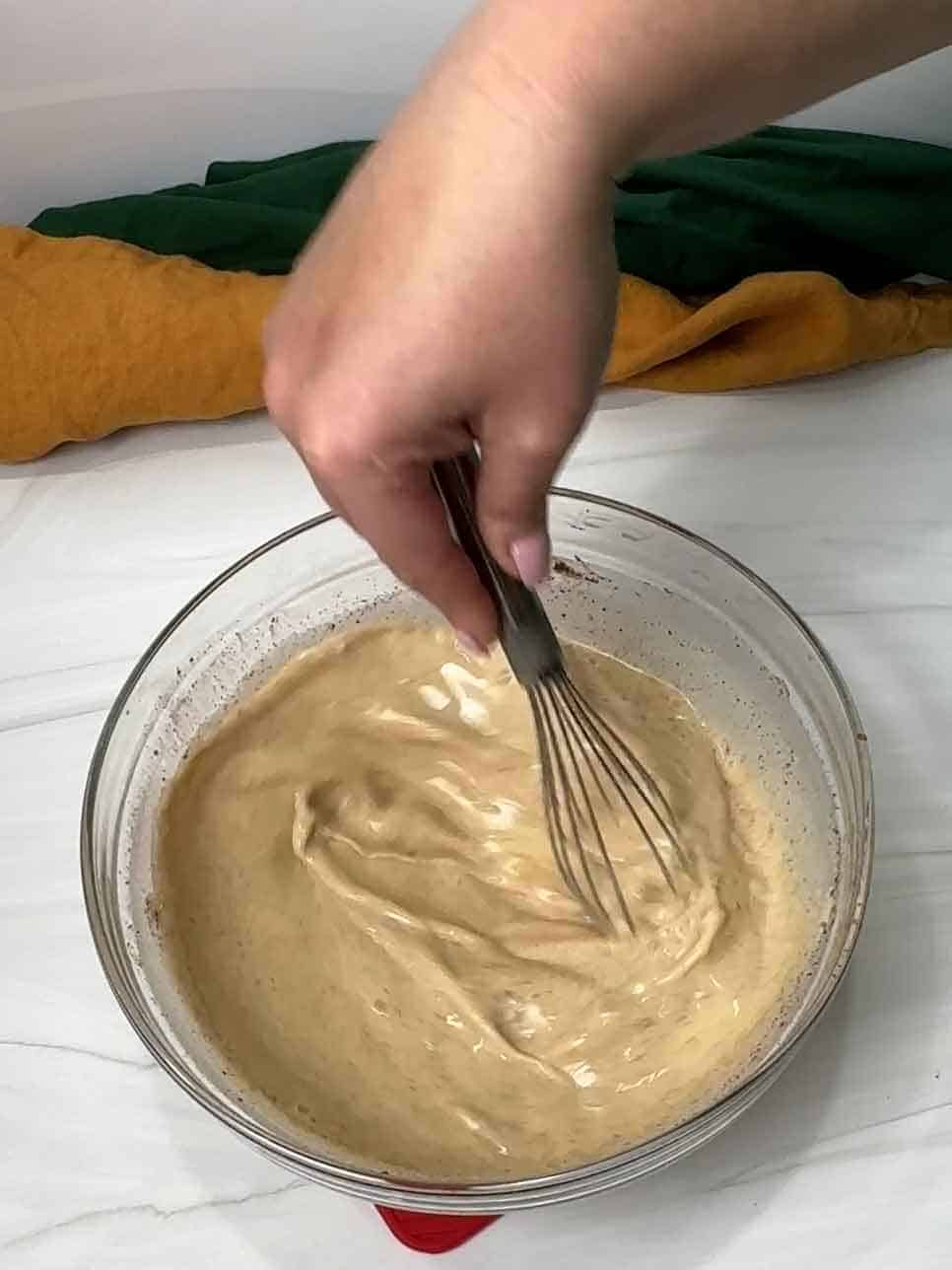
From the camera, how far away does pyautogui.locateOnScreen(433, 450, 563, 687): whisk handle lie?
530 millimetres

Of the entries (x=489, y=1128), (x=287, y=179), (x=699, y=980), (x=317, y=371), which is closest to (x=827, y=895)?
(x=699, y=980)

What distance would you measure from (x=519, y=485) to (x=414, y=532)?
5 cm

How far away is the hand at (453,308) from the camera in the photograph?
1.39 feet

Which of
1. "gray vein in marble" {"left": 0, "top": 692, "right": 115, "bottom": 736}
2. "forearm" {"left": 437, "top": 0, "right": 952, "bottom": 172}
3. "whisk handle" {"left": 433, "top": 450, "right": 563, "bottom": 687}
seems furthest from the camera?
"gray vein in marble" {"left": 0, "top": 692, "right": 115, "bottom": 736}

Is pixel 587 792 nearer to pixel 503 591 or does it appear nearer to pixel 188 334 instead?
pixel 503 591

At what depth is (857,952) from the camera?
70 centimetres

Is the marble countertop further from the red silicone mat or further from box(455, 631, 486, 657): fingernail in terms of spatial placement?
box(455, 631, 486, 657): fingernail

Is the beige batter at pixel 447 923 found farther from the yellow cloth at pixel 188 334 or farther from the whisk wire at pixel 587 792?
the yellow cloth at pixel 188 334

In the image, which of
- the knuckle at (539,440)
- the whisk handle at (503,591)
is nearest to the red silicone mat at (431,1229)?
the whisk handle at (503,591)

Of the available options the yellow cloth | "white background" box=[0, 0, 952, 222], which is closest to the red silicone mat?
the yellow cloth

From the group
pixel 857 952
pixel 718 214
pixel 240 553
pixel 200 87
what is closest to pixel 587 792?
pixel 857 952

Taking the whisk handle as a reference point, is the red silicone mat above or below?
below

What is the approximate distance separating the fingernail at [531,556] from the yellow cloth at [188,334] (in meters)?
0.36

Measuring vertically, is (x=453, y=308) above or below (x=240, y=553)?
above
